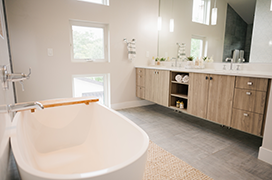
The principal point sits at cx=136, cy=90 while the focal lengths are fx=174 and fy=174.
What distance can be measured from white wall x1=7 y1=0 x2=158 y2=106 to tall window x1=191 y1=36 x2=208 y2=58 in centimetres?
102

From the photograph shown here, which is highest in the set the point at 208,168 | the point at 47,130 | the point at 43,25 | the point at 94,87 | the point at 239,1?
the point at 239,1

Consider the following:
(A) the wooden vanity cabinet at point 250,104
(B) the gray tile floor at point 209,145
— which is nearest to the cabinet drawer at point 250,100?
(A) the wooden vanity cabinet at point 250,104

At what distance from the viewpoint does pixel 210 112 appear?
2223 millimetres

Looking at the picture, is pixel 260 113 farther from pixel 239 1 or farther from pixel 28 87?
pixel 28 87

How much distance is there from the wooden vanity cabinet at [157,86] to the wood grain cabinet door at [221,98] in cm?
80

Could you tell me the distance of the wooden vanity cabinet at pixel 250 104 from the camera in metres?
1.70

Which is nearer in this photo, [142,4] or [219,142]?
[219,142]

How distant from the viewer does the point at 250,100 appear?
5.86 feet

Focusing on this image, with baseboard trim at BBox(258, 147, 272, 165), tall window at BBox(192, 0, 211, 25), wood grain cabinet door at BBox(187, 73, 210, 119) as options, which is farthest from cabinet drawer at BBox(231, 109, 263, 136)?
tall window at BBox(192, 0, 211, 25)

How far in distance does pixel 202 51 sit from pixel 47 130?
8.13 ft

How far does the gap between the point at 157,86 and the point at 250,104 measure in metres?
1.53

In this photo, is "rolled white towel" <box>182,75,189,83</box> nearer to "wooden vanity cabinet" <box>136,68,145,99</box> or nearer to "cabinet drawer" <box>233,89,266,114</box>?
"cabinet drawer" <box>233,89,266,114</box>

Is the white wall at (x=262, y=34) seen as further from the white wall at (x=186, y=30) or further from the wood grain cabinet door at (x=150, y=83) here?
the wood grain cabinet door at (x=150, y=83)

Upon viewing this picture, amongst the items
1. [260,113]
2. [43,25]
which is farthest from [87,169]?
[43,25]
